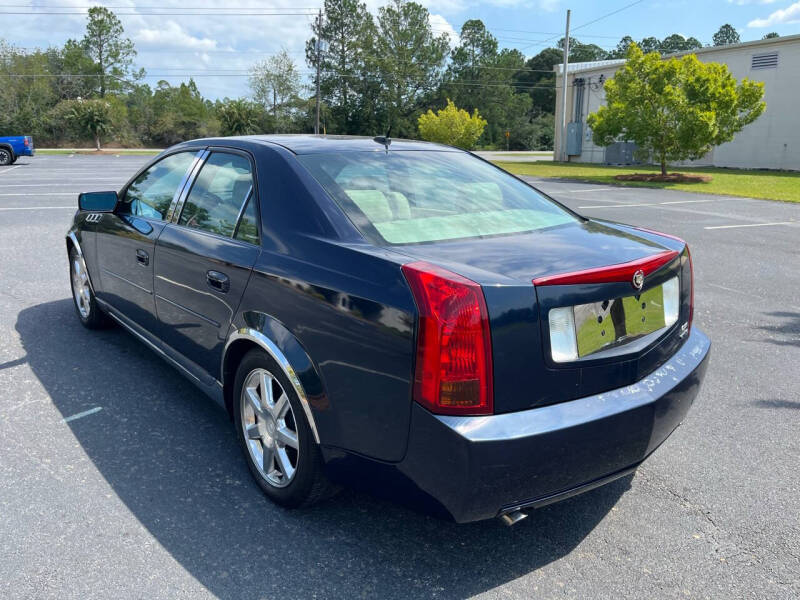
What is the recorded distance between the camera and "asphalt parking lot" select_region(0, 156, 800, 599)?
2391 mm

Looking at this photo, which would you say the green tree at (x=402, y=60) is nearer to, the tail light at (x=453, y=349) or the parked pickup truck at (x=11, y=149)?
the parked pickup truck at (x=11, y=149)

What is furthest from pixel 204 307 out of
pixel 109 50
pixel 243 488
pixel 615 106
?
pixel 109 50

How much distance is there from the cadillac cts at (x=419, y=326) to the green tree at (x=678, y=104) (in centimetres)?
2206

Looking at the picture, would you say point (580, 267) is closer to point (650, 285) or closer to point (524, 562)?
point (650, 285)

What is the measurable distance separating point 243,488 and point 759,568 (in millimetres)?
2137

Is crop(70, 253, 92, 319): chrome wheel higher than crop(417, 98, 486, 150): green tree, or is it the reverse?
crop(417, 98, 486, 150): green tree

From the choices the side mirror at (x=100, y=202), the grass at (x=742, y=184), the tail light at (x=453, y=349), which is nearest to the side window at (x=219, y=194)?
the side mirror at (x=100, y=202)

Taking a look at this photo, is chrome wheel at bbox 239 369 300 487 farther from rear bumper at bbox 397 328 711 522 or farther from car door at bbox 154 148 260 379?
rear bumper at bbox 397 328 711 522

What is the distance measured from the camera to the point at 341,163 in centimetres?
317

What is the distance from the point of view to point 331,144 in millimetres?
3447

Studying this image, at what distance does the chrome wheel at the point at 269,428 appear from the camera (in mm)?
2773

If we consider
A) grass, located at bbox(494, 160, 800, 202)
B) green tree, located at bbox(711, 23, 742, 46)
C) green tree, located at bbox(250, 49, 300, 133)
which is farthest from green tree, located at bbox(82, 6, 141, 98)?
green tree, located at bbox(711, 23, 742, 46)

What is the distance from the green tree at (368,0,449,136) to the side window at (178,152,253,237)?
7560 centimetres

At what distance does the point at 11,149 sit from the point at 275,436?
31471mm
